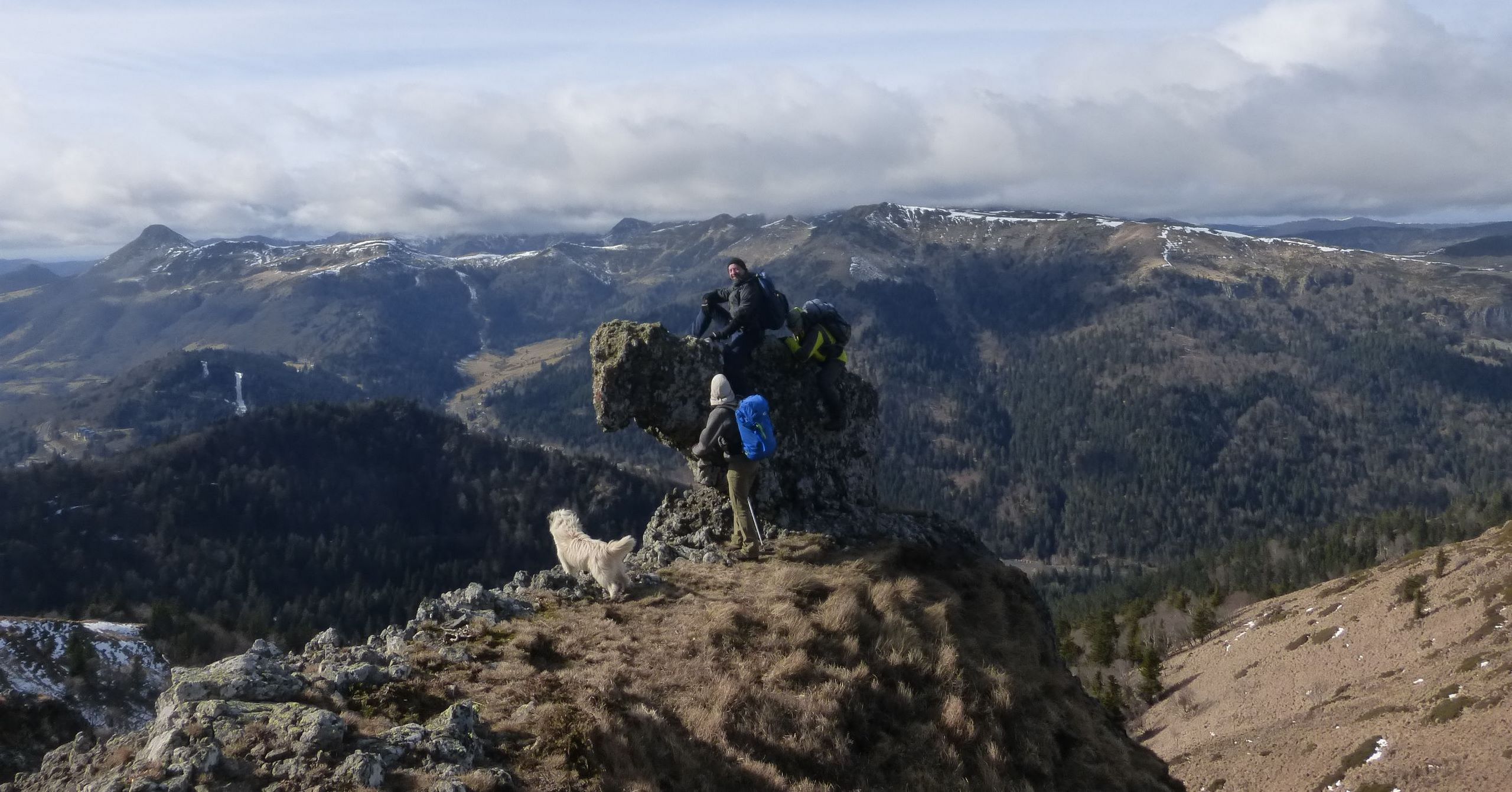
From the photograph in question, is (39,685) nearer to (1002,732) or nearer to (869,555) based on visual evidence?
(869,555)

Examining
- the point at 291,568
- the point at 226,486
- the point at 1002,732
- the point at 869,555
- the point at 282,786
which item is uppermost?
the point at 282,786

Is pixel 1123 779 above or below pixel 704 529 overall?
below

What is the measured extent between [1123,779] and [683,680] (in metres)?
9.50

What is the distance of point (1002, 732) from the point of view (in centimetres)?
1459

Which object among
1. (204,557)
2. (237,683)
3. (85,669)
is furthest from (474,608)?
(204,557)

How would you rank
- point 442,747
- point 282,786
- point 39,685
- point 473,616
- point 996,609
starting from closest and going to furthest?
point 282,786 < point 442,747 < point 473,616 < point 996,609 < point 39,685

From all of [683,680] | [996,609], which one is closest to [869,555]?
[996,609]

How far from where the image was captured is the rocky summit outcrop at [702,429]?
74.0 feet

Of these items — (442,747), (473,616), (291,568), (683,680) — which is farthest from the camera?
(291,568)

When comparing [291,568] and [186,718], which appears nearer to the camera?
[186,718]

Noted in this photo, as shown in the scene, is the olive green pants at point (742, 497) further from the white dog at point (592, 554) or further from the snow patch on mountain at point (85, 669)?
the snow patch on mountain at point (85, 669)

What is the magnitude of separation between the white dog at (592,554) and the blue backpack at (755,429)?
3.48m

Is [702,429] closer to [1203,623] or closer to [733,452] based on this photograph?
[733,452]

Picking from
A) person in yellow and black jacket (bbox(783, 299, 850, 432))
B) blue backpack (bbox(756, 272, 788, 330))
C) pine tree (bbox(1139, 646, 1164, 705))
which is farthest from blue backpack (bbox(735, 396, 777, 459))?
pine tree (bbox(1139, 646, 1164, 705))
